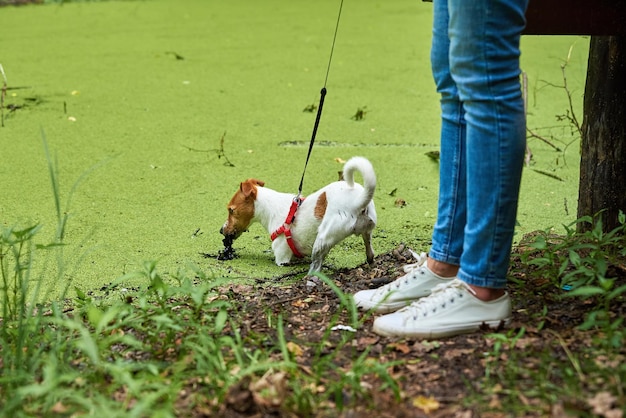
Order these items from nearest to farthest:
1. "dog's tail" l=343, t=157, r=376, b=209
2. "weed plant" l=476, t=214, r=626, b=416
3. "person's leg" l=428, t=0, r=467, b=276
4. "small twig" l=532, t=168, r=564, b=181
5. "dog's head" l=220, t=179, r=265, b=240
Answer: "weed plant" l=476, t=214, r=626, b=416
"person's leg" l=428, t=0, r=467, b=276
"dog's tail" l=343, t=157, r=376, b=209
"dog's head" l=220, t=179, r=265, b=240
"small twig" l=532, t=168, r=564, b=181

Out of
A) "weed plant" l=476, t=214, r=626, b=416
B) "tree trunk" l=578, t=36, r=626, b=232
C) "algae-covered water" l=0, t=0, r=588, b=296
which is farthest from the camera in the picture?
"algae-covered water" l=0, t=0, r=588, b=296

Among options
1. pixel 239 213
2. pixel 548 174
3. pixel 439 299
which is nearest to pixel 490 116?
pixel 439 299

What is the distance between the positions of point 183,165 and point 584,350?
7.43 ft

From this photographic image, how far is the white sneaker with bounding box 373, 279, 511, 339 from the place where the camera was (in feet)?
5.36

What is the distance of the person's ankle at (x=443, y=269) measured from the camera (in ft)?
5.98

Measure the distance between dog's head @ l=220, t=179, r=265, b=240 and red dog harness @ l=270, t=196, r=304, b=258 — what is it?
0.43 feet

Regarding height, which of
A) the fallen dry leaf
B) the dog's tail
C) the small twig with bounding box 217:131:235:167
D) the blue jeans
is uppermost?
the blue jeans

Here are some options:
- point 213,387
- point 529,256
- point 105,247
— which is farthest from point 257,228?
point 213,387

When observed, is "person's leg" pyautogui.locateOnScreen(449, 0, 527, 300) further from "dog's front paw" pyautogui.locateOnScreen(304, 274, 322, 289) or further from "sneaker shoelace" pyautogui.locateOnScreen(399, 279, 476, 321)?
"dog's front paw" pyautogui.locateOnScreen(304, 274, 322, 289)

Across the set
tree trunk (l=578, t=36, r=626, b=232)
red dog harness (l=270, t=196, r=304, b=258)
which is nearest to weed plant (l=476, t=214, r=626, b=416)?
tree trunk (l=578, t=36, r=626, b=232)

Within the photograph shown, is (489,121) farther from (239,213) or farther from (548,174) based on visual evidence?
(548,174)

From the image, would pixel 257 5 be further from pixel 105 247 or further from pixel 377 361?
pixel 377 361

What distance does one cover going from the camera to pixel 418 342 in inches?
65.1

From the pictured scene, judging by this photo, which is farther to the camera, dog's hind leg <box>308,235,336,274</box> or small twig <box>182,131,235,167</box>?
small twig <box>182,131,235,167</box>
